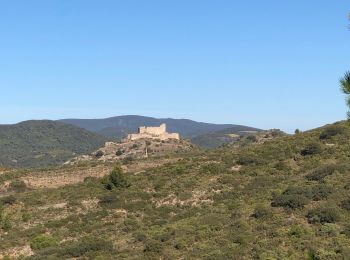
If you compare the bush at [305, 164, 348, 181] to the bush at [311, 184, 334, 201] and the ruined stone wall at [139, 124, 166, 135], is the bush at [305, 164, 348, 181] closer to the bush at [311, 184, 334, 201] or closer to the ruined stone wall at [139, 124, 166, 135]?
the bush at [311, 184, 334, 201]

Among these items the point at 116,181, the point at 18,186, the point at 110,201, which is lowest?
the point at 110,201

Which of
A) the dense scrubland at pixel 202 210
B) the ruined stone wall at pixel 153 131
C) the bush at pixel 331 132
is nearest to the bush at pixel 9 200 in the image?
the dense scrubland at pixel 202 210

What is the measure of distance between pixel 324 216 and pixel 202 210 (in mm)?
11150

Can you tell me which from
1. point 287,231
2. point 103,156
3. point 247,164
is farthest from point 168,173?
point 103,156

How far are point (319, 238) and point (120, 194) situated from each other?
2356cm

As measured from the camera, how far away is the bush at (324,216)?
28594mm

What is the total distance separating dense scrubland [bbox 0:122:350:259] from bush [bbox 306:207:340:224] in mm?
61

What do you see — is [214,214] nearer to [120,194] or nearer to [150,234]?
[150,234]

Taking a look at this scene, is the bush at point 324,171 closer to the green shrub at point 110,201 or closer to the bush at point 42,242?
the green shrub at point 110,201

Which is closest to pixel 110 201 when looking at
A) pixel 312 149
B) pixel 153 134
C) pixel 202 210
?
pixel 202 210

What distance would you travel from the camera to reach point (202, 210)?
37.4m

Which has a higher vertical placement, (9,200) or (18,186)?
(18,186)

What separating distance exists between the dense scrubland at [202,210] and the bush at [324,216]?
2.4 inches

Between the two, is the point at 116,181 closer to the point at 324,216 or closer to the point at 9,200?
the point at 9,200
